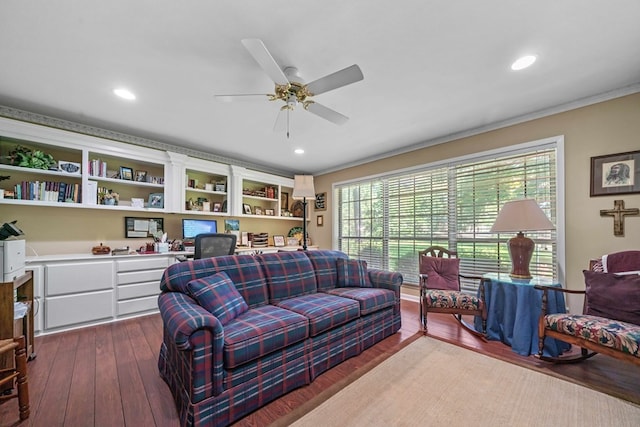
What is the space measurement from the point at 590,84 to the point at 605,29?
896 mm

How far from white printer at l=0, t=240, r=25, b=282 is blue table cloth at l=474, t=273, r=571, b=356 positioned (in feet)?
13.7

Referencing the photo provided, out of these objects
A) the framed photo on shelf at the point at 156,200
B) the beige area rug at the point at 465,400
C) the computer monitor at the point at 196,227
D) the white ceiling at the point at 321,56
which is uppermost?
the white ceiling at the point at 321,56

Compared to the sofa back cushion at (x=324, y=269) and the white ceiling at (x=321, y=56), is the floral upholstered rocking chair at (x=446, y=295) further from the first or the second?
the white ceiling at (x=321, y=56)

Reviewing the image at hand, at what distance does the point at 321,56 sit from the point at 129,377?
9.45 ft

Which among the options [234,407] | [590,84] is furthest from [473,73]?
[234,407]

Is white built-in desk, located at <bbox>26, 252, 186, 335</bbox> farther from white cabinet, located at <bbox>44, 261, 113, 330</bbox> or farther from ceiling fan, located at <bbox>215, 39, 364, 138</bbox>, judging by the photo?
ceiling fan, located at <bbox>215, 39, 364, 138</bbox>

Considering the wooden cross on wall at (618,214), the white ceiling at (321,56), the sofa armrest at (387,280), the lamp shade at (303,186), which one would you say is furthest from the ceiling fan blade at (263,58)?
the wooden cross on wall at (618,214)

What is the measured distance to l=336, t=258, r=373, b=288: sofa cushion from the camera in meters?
2.91

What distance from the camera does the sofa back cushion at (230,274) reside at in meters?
1.99

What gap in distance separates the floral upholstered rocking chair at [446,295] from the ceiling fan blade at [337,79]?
216cm

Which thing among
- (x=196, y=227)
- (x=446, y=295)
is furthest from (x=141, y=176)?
(x=446, y=295)

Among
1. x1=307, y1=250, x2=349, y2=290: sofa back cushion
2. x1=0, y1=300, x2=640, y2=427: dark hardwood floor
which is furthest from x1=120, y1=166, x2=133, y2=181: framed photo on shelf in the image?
x1=307, y1=250, x2=349, y2=290: sofa back cushion

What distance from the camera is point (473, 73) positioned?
2.21 metres

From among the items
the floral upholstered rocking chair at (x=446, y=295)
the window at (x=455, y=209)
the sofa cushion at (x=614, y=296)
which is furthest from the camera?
the window at (x=455, y=209)
